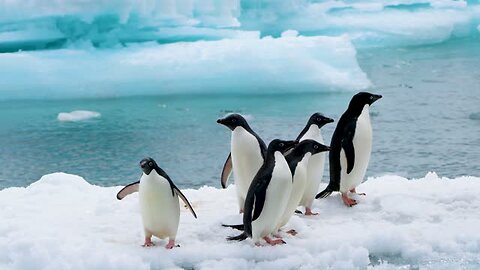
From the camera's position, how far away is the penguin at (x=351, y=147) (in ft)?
11.2

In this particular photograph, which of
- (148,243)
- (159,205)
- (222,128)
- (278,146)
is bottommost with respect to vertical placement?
(222,128)

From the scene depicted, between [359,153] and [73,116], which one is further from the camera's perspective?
[73,116]

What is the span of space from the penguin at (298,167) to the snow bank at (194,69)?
481 centimetres

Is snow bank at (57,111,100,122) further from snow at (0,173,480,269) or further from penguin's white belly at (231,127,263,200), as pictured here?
penguin's white belly at (231,127,263,200)

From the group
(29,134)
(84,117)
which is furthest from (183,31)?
(29,134)

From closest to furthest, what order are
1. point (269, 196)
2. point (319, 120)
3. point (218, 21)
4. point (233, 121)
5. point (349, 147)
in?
point (269, 196), point (233, 121), point (319, 120), point (349, 147), point (218, 21)

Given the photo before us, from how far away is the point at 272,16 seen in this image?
8.77m

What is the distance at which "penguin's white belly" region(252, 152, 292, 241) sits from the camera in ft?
9.43

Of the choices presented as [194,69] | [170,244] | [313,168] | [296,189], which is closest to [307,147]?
[296,189]

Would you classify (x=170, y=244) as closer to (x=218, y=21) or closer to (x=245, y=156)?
(x=245, y=156)

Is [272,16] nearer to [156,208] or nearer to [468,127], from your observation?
[468,127]

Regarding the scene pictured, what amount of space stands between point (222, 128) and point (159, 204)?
19.1 ft

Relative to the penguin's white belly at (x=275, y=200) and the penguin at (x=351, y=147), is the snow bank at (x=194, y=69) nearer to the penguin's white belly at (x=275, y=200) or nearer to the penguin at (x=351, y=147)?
the penguin at (x=351, y=147)

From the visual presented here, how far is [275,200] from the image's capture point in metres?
2.88
